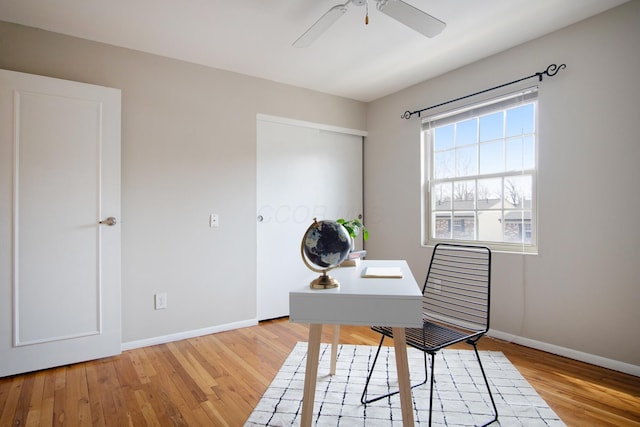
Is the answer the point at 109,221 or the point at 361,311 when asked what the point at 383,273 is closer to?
the point at 361,311

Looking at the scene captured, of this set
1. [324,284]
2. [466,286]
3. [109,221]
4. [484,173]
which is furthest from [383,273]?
[109,221]

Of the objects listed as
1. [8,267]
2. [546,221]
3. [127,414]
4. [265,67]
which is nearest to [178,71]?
[265,67]

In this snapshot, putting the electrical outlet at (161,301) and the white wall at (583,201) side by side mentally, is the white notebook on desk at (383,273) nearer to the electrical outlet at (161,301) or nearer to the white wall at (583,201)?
the white wall at (583,201)

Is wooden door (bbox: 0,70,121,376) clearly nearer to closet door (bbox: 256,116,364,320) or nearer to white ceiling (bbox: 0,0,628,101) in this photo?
white ceiling (bbox: 0,0,628,101)

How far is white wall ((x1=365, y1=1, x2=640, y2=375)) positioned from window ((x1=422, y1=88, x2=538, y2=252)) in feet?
0.46

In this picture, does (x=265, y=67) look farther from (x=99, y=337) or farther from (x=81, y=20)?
(x=99, y=337)

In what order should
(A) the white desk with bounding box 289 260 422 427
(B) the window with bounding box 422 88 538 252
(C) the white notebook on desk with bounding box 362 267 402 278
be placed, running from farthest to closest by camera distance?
(B) the window with bounding box 422 88 538 252
(C) the white notebook on desk with bounding box 362 267 402 278
(A) the white desk with bounding box 289 260 422 427

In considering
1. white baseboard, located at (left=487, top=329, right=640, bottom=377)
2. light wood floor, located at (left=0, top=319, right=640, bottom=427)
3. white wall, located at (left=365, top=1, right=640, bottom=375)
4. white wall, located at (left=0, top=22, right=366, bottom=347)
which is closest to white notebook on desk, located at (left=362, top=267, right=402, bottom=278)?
light wood floor, located at (left=0, top=319, right=640, bottom=427)

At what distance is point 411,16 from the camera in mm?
1971

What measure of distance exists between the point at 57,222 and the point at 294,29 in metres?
2.15

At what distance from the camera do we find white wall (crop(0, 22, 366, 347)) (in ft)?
8.79

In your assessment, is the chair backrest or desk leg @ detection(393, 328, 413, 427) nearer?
desk leg @ detection(393, 328, 413, 427)

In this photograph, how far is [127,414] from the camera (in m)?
1.84

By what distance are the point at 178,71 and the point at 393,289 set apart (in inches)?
106
